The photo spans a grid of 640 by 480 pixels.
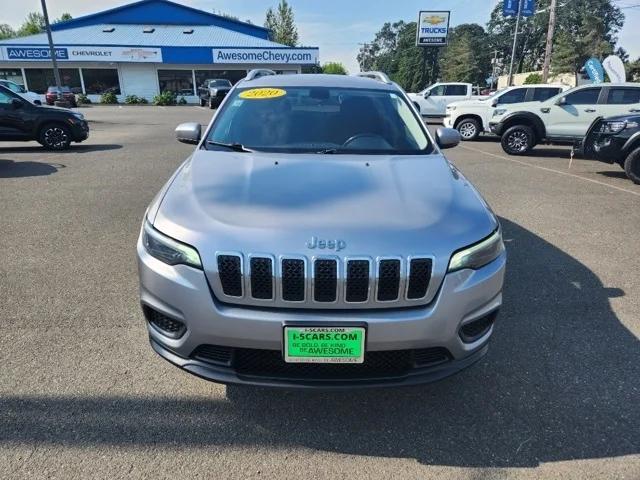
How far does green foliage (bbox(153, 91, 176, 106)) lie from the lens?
37862mm

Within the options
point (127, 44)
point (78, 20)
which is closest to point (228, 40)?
point (127, 44)

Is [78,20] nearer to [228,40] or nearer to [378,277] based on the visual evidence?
[228,40]

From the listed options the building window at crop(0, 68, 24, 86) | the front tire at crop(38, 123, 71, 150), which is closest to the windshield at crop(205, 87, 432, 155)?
the front tire at crop(38, 123, 71, 150)

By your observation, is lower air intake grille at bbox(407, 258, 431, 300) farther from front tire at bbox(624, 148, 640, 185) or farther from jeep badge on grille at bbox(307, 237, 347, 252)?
front tire at bbox(624, 148, 640, 185)

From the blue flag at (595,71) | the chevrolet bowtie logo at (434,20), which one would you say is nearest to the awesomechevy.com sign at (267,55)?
the chevrolet bowtie logo at (434,20)

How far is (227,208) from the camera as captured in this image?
2279 mm

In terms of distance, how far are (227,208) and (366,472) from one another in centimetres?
140

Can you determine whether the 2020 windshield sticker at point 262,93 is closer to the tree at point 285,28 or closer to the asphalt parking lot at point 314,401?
the asphalt parking lot at point 314,401

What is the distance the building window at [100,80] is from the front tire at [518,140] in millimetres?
37440

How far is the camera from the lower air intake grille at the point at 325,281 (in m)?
2.00

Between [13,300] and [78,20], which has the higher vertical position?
[78,20]

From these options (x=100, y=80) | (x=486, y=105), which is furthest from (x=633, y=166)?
(x=100, y=80)

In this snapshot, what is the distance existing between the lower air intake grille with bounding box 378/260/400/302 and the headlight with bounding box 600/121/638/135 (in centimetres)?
845

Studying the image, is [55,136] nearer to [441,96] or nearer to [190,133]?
[190,133]
